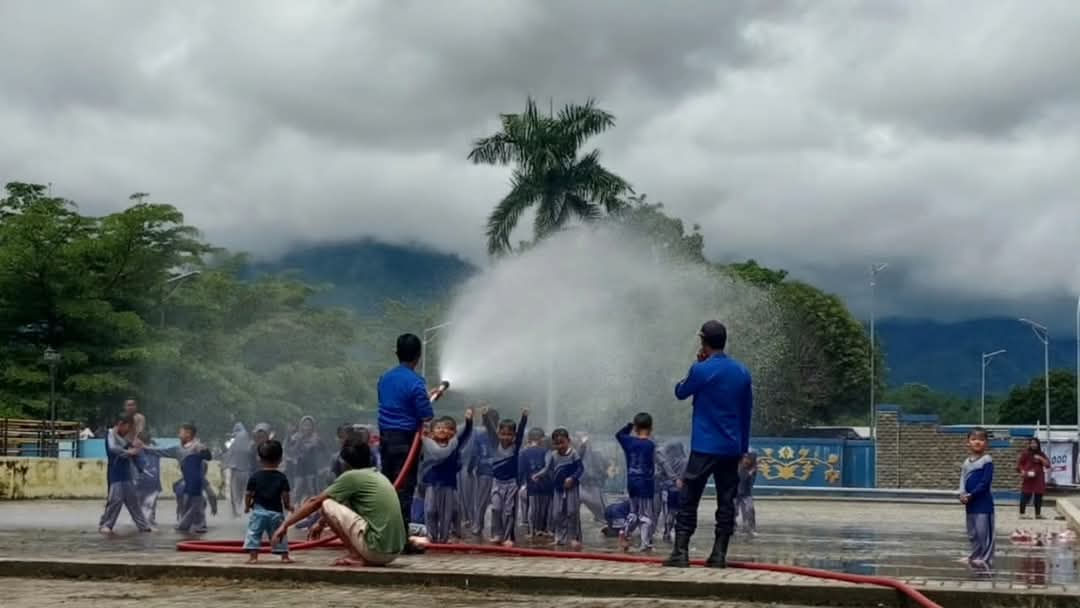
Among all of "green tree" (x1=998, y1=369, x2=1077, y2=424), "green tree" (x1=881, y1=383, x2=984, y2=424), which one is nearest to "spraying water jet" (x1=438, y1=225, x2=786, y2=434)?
"green tree" (x1=998, y1=369, x2=1077, y2=424)

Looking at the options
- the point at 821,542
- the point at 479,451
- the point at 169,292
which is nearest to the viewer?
the point at 821,542

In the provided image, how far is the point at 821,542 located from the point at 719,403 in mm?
6914

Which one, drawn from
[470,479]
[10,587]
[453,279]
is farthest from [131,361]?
[10,587]

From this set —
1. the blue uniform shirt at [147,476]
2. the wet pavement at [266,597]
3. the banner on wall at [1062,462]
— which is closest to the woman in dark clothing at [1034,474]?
the blue uniform shirt at [147,476]

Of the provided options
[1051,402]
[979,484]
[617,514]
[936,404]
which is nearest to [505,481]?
[617,514]

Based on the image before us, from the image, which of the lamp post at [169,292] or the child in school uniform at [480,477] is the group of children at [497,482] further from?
the lamp post at [169,292]

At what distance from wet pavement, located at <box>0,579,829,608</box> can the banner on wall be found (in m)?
48.9

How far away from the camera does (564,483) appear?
17.5m

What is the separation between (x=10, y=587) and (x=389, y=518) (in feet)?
9.50

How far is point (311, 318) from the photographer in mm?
68438

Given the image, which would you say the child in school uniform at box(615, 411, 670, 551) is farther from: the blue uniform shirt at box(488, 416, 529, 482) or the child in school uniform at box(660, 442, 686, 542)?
the blue uniform shirt at box(488, 416, 529, 482)

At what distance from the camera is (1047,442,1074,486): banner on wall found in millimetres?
55594

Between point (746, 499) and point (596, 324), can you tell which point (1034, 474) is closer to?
point (746, 499)

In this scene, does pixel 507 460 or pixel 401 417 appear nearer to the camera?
pixel 401 417
